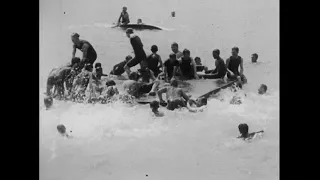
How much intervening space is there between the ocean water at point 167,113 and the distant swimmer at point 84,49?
51 mm

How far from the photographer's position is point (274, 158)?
347 cm

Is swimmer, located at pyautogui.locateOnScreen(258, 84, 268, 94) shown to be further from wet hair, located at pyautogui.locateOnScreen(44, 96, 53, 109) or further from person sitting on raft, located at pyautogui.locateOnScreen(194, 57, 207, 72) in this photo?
wet hair, located at pyautogui.locateOnScreen(44, 96, 53, 109)

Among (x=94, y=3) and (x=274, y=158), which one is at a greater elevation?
(x=94, y=3)

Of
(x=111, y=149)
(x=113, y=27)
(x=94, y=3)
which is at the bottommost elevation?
(x=111, y=149)

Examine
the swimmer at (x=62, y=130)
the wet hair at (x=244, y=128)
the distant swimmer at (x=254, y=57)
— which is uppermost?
the distant swimmer at (x=254, y=57)

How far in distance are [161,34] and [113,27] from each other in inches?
18.8

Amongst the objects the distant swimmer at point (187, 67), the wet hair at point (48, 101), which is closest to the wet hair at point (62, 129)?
the wet hair at point (48, 101)

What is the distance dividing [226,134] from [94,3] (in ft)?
5.94

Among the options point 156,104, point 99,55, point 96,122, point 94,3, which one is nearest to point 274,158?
point 156,104

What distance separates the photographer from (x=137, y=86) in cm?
356

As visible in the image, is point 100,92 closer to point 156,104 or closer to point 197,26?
point 156,104

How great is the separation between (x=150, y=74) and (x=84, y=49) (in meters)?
0.70

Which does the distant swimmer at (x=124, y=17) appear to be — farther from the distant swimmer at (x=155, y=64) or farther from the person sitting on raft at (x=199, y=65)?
the person sitting on raft at (x=199, y=65)

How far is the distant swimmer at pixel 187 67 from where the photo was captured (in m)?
3.55
